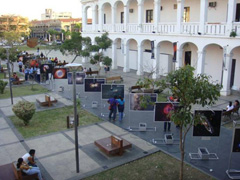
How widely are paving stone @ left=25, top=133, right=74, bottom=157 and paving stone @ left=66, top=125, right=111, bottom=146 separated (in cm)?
51

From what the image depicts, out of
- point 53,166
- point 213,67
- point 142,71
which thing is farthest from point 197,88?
point 142,71

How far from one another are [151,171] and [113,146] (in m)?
1.90

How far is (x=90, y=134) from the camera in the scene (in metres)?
12.9

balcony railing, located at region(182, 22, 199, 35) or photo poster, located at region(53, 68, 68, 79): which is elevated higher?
balcony railing, located at region(182, 22, 199, 35)

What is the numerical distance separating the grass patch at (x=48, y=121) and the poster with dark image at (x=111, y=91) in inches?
56.1

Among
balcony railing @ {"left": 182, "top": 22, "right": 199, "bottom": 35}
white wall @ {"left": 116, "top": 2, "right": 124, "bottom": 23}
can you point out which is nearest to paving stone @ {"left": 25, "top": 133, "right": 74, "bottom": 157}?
balcony railing @ {"left": 182, "top": 22, "right": 199, "bottom": 35}

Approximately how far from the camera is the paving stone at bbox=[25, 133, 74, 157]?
11.1 meters

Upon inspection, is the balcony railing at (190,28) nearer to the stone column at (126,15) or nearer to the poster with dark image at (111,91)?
the stone column at (126,15)

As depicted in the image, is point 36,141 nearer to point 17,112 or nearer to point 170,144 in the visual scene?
point 17,112

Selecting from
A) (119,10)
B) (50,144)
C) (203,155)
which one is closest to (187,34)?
(203,155)

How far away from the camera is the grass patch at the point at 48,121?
1320cm

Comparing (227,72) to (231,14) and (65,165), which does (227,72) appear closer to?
(231,14)

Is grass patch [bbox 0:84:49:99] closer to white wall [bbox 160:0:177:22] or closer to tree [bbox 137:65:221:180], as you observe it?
white wall [bbox 160:0:177:22]

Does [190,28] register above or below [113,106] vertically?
above
